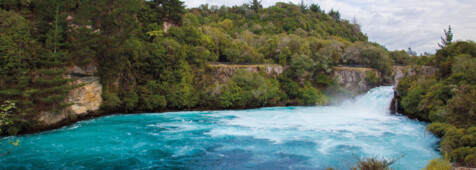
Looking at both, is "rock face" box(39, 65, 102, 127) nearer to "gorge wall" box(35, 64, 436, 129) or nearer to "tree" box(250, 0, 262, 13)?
"gorge wall" box(35, 64, 436, 129)

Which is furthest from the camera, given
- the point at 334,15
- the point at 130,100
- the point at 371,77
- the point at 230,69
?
the point at 334,15

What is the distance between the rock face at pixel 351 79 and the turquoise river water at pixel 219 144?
61.2 feet

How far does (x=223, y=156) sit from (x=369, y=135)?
11.3 metres

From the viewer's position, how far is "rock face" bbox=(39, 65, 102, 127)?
21.7m

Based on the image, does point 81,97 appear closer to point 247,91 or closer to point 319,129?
point 247,91

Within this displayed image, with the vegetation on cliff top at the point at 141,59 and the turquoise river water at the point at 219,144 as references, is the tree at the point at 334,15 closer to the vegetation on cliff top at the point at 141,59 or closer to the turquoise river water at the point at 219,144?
the vegetation on cliff top at the point at 141,59

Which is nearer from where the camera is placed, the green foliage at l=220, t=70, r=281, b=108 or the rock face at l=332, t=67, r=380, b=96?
the green foliage at l=220, t=70, r=281, b=108

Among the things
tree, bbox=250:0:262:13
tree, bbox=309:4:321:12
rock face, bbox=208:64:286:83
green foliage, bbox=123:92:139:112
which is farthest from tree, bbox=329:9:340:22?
green foliage, bbox=123:92:139:112

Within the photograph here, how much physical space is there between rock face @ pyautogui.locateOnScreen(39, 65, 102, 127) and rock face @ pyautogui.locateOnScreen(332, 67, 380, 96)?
34.0 m

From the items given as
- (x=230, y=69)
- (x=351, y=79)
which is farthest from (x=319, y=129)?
(x=351, y=79)

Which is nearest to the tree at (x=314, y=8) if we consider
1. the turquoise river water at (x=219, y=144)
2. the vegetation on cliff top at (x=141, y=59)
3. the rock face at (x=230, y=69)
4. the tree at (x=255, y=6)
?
the tree at (x=255, y=6)

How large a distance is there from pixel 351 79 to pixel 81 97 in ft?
126

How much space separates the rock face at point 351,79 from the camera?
44.0 m

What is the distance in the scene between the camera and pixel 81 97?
957 inches
